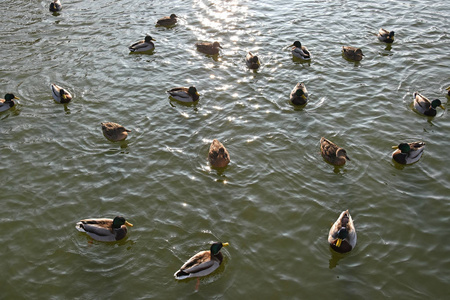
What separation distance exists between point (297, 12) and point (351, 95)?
863 cm

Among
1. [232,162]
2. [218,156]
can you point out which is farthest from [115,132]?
[232,162]

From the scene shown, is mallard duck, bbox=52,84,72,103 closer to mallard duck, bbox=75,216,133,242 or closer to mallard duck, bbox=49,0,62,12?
mallard duck, bbox=75,216,133,242

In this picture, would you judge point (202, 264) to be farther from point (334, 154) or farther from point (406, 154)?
point (406, 154)

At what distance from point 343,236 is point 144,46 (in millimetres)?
13429

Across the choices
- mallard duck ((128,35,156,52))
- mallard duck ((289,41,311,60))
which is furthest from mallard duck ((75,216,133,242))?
mallard duck ((289,41,311,60))

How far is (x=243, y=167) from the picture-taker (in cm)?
1251

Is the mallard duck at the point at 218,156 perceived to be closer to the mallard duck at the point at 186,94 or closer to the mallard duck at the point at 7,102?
the mallard duck at the point at 186,94

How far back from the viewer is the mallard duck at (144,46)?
61.5 feet

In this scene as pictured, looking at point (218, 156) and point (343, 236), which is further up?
point (218, 156)

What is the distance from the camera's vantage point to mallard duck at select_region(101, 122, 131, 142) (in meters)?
13.5

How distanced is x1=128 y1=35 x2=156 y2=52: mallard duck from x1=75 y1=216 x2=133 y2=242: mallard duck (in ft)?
35.2

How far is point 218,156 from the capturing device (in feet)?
40.1

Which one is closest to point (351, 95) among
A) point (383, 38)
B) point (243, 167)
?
point (383, 38)

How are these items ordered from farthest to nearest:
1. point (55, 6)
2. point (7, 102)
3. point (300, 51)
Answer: point (55, 6) < point (300, 51) < point (7, 102)
